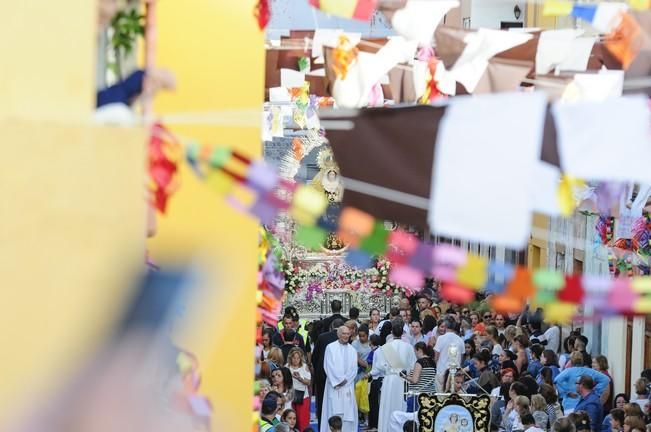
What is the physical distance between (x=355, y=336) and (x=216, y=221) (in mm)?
8644

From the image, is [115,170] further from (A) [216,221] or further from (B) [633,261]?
(B) [633,261]

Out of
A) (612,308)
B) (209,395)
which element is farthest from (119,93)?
(209,395)

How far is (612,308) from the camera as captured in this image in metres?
4.04

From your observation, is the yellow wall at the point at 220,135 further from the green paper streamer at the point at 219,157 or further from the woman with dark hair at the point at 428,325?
the woman with dark hair at the point at 428,325

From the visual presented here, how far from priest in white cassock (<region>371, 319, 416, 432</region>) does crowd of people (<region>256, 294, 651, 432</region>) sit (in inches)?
0.4

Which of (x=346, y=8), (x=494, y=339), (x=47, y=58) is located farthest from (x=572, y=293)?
(x=494, y=339)

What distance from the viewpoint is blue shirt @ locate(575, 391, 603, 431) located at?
11.8 meters

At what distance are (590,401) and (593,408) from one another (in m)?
0.08

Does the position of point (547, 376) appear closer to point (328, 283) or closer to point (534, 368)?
point (534, 368)

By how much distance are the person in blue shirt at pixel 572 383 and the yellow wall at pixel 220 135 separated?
5600 millimetres

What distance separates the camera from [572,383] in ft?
41.1

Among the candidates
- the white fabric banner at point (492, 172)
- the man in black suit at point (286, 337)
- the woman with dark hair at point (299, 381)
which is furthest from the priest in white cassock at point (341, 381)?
the white fabric banner at point (492, 172)

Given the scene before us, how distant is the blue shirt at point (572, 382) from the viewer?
12.3 meters

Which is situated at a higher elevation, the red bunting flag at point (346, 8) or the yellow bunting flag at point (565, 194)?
the red bunting flag at point (346, 8)
